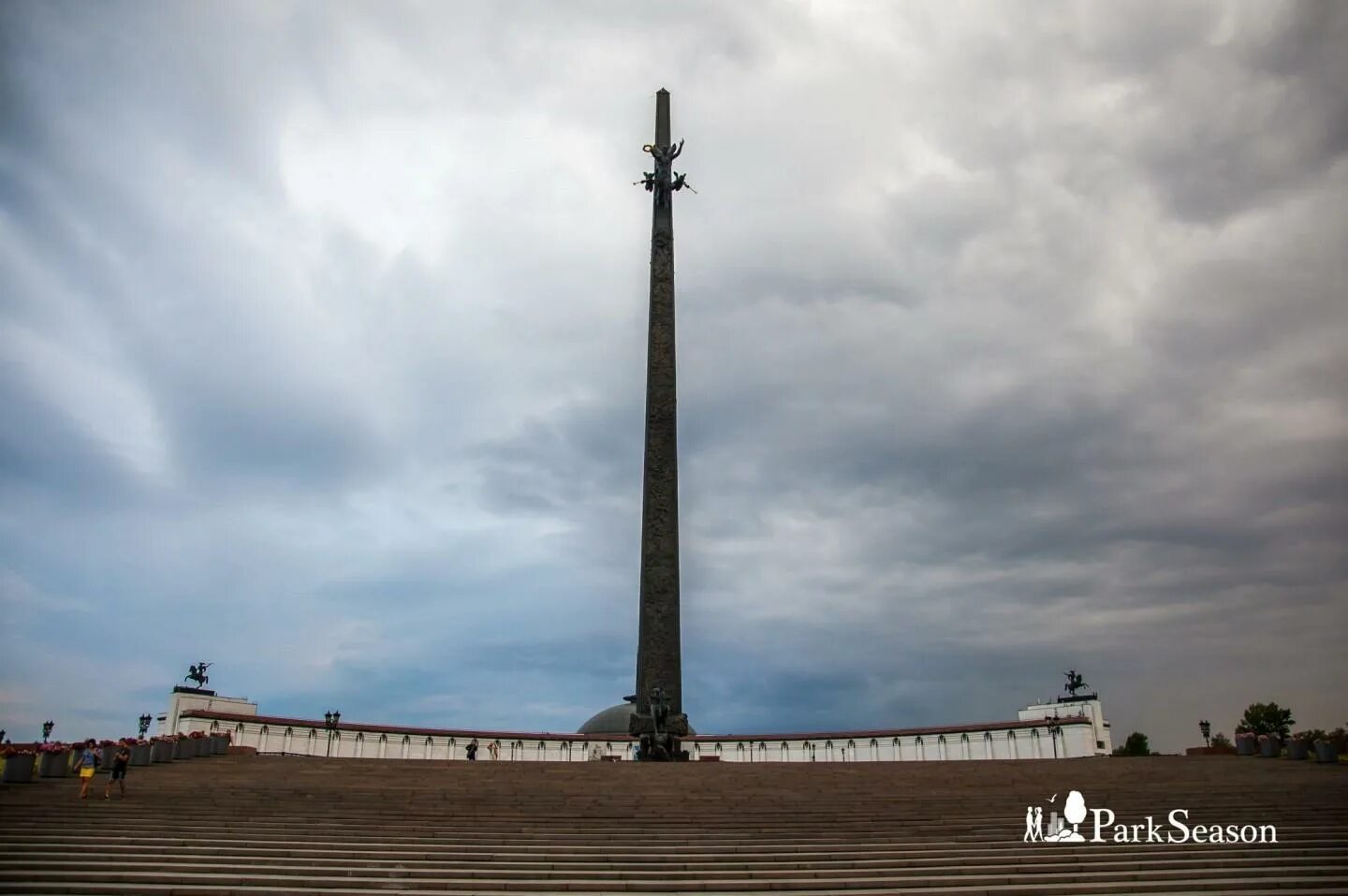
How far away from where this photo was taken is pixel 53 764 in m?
16.9

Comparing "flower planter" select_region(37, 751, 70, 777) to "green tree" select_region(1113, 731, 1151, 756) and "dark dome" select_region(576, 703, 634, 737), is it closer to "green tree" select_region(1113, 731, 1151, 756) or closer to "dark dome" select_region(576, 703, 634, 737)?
"dark dome" select_region(576, 703, 634, 737)

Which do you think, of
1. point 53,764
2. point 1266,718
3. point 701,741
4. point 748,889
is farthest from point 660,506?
point 1266,718

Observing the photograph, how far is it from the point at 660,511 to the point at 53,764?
17792 mm

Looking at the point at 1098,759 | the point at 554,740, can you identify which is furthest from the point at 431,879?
the point at 554,740

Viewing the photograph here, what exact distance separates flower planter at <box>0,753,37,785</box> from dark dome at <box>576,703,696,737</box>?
17.7m

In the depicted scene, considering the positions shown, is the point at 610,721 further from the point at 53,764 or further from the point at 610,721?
the point at 53,764

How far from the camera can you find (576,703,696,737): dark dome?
31500 millimetres

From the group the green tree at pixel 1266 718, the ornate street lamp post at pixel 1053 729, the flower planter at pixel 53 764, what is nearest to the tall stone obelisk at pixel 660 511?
the ornate street lamp post at pixel 1053 729

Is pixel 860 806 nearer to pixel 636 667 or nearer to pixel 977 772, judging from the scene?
pixel 977 772

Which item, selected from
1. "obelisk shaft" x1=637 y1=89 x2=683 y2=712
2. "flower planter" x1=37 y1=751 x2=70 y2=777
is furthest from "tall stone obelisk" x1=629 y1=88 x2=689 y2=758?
"flower planter" x1=37 y1=751 x2=70 y2=777

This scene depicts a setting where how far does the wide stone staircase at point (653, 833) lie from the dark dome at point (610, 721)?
556 inches

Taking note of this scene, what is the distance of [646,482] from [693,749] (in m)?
8.75

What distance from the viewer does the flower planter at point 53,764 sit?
16703mm

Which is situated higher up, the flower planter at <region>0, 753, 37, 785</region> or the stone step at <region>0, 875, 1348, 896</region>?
the flower planter at <region>0, 753, 37, 785</region>
